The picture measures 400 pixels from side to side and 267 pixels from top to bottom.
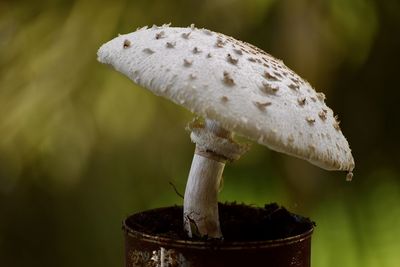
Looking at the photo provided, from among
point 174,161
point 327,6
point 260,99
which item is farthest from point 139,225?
point 327,6

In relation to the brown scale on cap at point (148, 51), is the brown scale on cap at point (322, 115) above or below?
below

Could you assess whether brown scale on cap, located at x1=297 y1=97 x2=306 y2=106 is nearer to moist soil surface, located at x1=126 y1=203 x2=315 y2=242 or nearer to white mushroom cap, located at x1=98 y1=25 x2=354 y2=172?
white mushroom cap, located at x1=98 y1=25 x2=354 y2=172

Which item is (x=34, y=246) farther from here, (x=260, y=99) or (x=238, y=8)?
(x=260, y=99)

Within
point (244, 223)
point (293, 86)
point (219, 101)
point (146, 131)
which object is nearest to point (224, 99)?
point (219, 101)

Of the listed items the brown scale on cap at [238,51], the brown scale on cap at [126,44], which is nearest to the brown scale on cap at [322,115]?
the brown scale on cap at [238,51]

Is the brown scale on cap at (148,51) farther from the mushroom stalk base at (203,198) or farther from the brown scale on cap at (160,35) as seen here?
the mushroom stalk base at (203,198)

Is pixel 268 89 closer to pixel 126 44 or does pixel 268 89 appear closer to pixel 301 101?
pixel 301 101
